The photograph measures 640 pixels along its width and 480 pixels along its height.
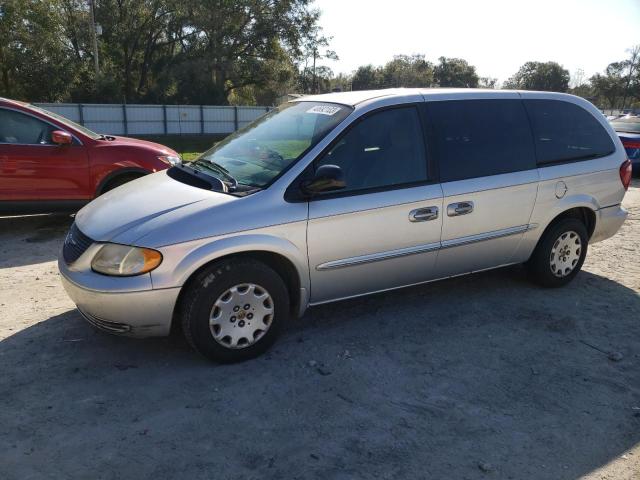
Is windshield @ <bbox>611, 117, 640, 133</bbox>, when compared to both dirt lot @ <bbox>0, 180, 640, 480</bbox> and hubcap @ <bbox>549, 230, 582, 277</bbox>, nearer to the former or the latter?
hubcap @ <bbox>549, 230, 582, 277</bbox>

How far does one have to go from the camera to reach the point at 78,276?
11.3 feet

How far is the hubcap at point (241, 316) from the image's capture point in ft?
11.4

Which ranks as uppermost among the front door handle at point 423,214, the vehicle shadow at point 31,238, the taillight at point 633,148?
the taillight at point 633,148

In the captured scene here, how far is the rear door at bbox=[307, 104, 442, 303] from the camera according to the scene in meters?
3.79

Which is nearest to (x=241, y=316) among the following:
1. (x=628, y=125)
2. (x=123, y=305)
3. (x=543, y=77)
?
(x=123, y=305)

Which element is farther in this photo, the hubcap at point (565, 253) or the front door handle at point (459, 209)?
the hubcap at point (565, 253)

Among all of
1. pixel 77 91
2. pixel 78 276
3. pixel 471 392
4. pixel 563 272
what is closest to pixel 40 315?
pixel 78 276

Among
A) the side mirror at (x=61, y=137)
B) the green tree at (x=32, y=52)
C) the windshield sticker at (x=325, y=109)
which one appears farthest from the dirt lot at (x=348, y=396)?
the green tree at (x=32, y=52)

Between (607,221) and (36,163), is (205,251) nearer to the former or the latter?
(607,221)

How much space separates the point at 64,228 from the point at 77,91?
105ft

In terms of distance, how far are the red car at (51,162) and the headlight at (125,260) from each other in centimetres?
382

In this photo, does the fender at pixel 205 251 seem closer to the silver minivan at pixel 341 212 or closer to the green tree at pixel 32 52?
the silver minivan at pixel 341 212

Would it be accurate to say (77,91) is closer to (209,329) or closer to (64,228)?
(64,228)

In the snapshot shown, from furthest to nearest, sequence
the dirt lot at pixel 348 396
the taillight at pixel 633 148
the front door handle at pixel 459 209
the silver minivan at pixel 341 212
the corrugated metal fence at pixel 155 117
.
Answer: the corrugated metal fence at pixel 155 117 → the taillight at pixel 633 148 → the front door handle at pixel 459 209 → the silver minivan at pixel 341 212 → the dirt lot at pixel 348 396
